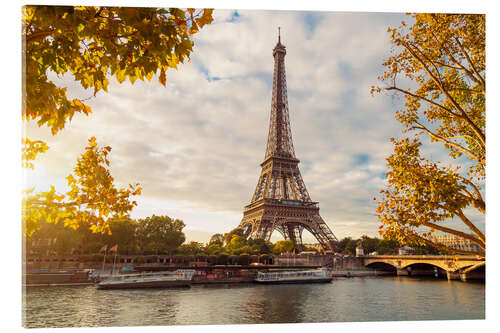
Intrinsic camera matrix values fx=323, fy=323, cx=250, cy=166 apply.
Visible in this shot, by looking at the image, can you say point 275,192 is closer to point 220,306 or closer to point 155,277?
point 155,277

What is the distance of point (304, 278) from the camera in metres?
22.5

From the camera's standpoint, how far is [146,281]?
17891mm

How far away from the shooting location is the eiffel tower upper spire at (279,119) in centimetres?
3578

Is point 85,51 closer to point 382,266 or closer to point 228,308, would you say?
point 228,308

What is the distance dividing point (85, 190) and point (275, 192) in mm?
29815

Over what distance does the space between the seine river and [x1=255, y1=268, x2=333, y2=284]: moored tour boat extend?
19.9ft

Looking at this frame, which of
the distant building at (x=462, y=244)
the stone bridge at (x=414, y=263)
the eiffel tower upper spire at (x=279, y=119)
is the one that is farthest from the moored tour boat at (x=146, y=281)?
the stone bridge at (x=414, y=263)

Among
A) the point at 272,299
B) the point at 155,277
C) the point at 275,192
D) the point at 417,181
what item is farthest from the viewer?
the point at 275,192

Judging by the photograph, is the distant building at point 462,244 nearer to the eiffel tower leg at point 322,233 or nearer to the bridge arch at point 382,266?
the eiffel tower leg at point 322,233
